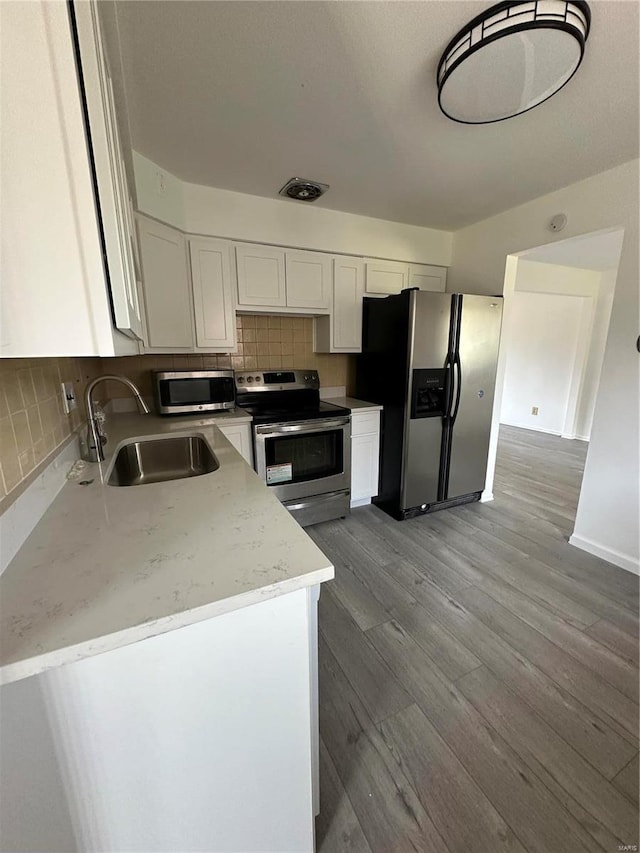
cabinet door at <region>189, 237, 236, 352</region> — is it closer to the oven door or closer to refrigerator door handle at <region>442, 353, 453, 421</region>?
the oven door

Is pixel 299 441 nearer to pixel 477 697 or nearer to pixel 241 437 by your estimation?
pixel 241 437

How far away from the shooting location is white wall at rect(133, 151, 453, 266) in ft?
6.72

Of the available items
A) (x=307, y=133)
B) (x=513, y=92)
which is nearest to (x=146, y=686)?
(x=513, y=92)

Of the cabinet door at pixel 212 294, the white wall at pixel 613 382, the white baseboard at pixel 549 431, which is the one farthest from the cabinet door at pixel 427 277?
the white baseboard at pixel 549 431

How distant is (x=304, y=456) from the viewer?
2590 millimetres

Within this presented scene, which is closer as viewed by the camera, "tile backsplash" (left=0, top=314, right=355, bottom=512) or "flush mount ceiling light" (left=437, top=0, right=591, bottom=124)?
"tile backsplash" (left=0, top=314, right=355, bottom=512)

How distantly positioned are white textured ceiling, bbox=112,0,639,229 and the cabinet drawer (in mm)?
1604

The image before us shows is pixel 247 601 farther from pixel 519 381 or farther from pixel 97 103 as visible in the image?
pixel 519 381

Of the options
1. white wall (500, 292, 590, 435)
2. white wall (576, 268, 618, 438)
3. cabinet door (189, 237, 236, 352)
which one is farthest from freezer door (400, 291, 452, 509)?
white wall (576, 268, 618, 438)

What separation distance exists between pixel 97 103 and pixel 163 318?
5.55ft

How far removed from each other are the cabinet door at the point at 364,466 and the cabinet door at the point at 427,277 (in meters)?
1.47

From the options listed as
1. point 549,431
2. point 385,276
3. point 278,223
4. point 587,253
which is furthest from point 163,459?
point 549,431

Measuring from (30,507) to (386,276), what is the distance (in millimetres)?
2911

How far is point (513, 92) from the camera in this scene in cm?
127
